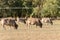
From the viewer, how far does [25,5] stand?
144 feet

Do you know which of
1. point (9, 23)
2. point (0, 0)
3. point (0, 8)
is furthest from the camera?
point (0, 0)

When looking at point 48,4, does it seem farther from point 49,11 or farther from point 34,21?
point 34,21

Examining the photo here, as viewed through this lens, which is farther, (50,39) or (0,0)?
(0,0)

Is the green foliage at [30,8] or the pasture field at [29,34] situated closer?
the pasture field at [29,34]

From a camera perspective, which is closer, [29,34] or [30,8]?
[29,34]

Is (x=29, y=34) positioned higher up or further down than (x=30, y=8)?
higher up

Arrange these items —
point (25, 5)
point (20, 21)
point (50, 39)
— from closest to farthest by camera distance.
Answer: point (50, 39)
point (20, 21)
point (25, 5)

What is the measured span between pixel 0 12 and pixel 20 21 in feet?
45.9

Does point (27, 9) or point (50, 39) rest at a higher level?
point (50, 39)

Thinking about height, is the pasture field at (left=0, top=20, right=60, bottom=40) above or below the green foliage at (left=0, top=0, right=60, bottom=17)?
above

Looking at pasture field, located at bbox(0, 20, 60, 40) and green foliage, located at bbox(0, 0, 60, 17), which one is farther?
green foliage, located at bbox(0, 0, 60, 17)

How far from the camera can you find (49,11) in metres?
39.0

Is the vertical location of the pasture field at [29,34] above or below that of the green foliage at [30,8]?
above

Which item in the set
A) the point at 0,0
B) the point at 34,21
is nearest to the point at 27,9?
the point at 0,0
